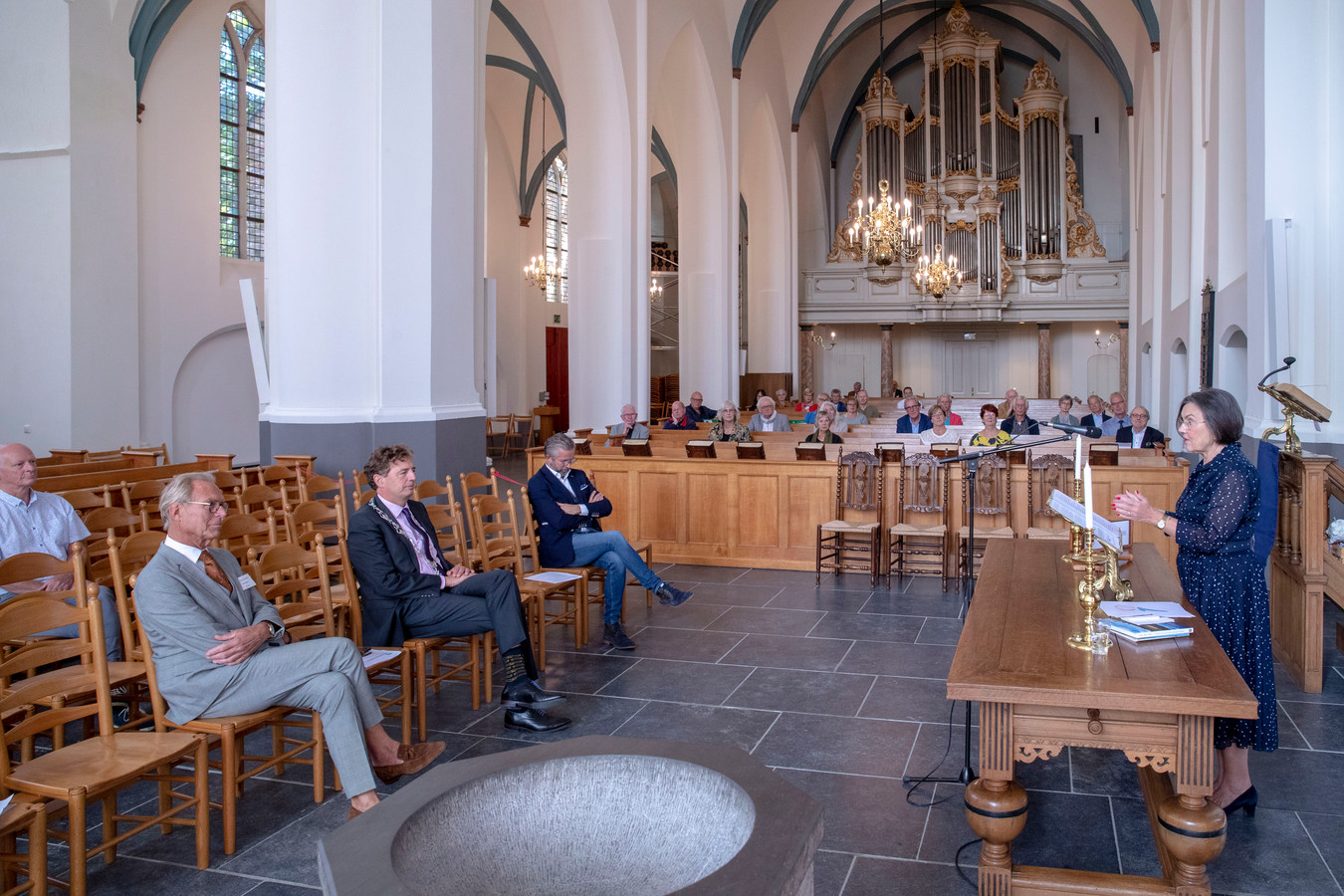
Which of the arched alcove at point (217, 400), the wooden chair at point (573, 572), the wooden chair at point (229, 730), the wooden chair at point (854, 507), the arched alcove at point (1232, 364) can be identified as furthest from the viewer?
the arched alcove at point (217, 400)

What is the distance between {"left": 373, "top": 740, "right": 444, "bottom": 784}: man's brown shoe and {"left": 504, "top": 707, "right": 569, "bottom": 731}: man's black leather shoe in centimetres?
45

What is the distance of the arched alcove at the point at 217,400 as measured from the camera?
13.3 metres

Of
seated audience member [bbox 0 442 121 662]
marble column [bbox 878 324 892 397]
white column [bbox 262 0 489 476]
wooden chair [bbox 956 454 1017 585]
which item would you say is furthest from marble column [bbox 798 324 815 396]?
seated audience member [bbox 0 442 121 662]

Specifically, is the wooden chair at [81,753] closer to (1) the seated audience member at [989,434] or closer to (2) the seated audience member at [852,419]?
(1) the seated audience member at [989,434]

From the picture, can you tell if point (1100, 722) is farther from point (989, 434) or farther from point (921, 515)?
point (989, 434)

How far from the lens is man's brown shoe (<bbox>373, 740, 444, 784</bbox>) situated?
357 cm

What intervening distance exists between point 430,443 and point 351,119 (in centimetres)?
251

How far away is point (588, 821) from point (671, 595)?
14.6 ft

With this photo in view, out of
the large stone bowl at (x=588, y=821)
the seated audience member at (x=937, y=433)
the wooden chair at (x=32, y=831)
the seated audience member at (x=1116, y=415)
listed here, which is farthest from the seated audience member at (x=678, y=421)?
the large stone bowl at (x=588, y=821)

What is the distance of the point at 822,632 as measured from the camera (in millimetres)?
5812

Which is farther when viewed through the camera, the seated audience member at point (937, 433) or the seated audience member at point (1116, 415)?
the seated audience member at point (1116, 415)

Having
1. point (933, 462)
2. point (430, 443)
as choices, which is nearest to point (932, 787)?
point (933, 462)

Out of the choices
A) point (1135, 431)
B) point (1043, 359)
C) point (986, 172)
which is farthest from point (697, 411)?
point (1043, 359)

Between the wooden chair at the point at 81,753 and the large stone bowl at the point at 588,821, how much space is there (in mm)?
1485
